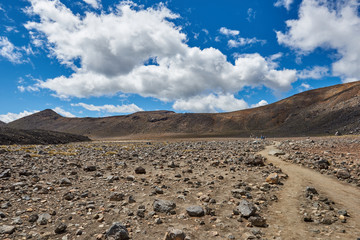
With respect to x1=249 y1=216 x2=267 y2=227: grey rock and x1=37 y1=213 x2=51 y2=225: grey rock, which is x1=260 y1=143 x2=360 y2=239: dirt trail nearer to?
x1=249 y1=216 x2=267 y2=227: grey rock

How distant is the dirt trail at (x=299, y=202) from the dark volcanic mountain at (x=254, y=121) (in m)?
59.4

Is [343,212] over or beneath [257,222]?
beneath

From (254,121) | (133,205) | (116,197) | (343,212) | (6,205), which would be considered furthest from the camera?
(254,121)

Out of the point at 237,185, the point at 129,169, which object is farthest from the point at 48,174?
the point at 237,185

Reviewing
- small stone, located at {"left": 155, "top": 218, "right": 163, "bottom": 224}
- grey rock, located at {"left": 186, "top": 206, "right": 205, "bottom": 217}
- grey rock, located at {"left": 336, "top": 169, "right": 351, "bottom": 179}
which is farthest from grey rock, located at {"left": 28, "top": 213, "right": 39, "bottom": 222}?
grey rock, located at {"left": 336, "top": 169, "right": 351, "bottom": 179}

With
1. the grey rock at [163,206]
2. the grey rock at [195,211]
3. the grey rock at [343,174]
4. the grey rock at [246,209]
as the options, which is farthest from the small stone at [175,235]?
the grey rock at [343,174]

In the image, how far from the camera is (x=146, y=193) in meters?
7.81

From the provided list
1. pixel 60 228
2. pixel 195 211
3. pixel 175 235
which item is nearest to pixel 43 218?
pixel 60 228

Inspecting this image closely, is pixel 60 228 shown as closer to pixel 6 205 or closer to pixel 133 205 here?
pixel 133 205

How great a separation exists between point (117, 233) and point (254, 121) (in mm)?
127241

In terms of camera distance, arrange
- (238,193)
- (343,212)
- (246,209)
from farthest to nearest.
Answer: (238,193) → (343,212) → (246,209)

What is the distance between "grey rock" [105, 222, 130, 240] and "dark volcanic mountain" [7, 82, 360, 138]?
→ 6932cm

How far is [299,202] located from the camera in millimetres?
7445

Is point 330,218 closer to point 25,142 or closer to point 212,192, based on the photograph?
point 212,192
